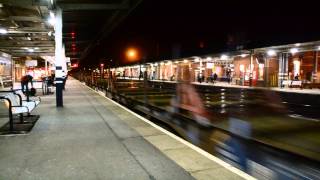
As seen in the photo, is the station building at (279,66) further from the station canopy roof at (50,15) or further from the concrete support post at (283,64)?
the station canopy roof at (50,15)

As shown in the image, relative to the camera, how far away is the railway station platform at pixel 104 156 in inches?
217

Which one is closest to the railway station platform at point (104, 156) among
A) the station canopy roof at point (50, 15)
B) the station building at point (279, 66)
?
the station canopy roof at point (50, 15)

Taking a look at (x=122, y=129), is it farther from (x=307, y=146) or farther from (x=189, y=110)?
(x=307, y=146)

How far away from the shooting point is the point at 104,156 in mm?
6562

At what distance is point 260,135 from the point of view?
10.8m

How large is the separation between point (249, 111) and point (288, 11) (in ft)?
151

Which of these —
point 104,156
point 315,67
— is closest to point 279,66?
point 315,67

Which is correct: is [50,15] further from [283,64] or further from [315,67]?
[283,64]

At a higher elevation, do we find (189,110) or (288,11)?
(288,11)

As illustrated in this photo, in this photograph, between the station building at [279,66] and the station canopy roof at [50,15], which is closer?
the station canopy roof at [50,15]

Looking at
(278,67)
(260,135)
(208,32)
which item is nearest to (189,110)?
(260,135)

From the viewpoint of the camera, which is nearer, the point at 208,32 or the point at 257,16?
the point at 208,32

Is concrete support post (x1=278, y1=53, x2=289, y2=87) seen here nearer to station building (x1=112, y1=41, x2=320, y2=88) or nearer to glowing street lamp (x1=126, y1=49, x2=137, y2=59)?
station building (x1=112, y1=41, x2=320, y2=88)

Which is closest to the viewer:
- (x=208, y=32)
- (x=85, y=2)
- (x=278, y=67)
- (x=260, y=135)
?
(x=260, y=135)
